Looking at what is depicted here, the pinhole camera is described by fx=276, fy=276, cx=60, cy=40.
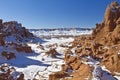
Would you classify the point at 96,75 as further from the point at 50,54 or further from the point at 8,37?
the point at 8,37

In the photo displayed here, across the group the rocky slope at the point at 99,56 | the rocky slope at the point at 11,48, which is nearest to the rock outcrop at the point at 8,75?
the rocky slope at the point at 11,48

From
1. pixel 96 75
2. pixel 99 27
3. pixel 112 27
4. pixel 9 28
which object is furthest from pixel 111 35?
pixel 9 28

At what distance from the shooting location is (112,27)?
110 m

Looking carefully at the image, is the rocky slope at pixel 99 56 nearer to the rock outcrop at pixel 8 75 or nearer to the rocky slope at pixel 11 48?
the rock outcrop at pixel 8 75

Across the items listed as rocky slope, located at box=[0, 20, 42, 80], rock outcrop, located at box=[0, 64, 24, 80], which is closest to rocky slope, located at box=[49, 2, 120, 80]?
rock outcrop, located at box=[0, 64, 24, 80]

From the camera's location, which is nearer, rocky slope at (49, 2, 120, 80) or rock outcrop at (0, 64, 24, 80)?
rock outcrop at (0, 64, 24, 80)

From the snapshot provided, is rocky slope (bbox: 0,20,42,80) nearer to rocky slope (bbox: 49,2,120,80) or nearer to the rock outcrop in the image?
the rock outcrop

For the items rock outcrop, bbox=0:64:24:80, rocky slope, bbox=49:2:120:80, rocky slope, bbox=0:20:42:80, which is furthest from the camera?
rocky slope, bbox=49:2:120:80

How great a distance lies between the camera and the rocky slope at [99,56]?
52753mm

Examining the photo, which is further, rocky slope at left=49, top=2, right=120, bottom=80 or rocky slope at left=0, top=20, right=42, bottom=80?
rocky slope at left=49, top=2, right=120, bottom=80

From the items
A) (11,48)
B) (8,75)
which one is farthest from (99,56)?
(8,75)

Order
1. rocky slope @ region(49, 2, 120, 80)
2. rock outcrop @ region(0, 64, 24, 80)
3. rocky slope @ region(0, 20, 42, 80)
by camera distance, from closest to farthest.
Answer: rock outcrop @ region(0, 64, 24, 80) → rocky slope @ region(0, 20, 42, 80) → rocky slope @ region(49, 2, 120, 80)

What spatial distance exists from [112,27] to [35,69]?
46.3m

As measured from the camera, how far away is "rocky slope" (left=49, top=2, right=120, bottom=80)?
52753 mm
